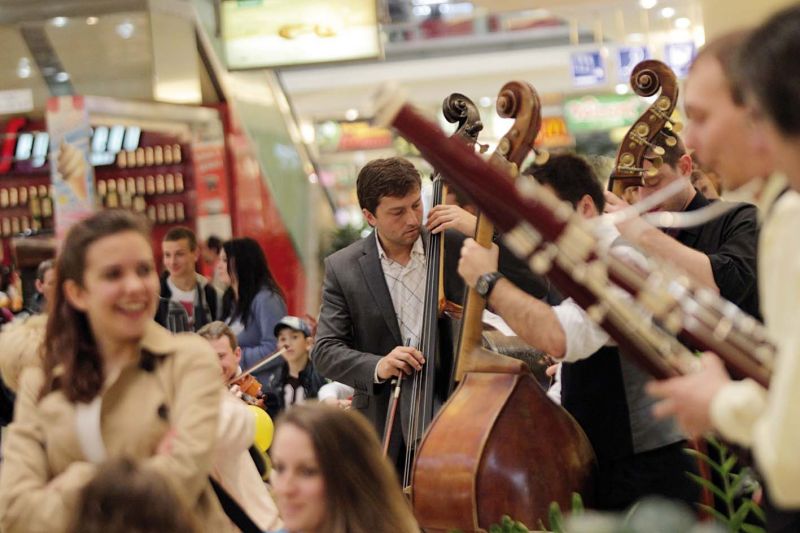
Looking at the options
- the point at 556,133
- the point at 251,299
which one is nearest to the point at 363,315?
the point at 251,299

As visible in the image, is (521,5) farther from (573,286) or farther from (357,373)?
(573,286)

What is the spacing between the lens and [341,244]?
12562 mm

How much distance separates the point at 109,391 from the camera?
2490 millimetres

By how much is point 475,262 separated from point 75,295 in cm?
100

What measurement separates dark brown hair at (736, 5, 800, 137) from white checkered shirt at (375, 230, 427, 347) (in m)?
2.88

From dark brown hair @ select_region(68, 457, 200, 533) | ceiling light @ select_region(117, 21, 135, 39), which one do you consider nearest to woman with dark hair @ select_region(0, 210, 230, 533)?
dark brown hair @ select_region(68, 457, 200, 533)

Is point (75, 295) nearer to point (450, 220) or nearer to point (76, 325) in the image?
point (76, 325)

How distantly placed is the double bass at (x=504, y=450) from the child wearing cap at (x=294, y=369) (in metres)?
3.11

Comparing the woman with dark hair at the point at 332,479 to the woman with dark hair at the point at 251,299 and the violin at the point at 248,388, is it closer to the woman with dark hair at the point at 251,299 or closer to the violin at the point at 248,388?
the violin at the point at 248,388

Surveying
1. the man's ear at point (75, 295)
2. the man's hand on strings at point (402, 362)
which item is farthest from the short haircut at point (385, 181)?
the man's ear at point (75, 295)

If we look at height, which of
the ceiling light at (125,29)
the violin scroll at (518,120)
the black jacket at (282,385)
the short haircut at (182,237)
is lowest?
the black jacket at (282,385)

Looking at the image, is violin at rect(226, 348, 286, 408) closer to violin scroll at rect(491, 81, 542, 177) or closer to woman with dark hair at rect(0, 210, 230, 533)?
violin scroll at rect(491, 81, 542, 177)

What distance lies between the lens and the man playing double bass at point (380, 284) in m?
4.33

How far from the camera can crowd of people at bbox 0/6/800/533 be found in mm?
1590
